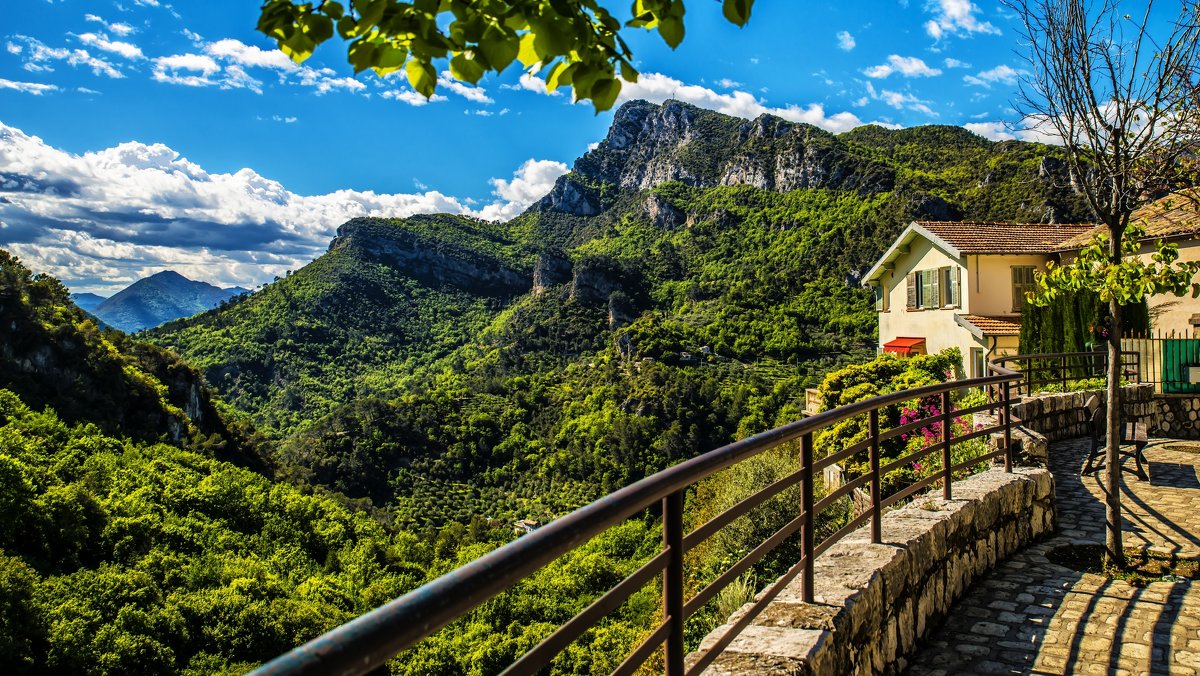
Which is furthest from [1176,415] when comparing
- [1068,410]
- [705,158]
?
[705,158]

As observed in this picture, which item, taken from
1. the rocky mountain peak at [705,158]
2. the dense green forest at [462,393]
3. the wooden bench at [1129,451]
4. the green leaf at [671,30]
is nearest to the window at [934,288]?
the dense green forest at [462,393]

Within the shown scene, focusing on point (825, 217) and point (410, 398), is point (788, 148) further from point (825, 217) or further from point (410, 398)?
point (410, 398)

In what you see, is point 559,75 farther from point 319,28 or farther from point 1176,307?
point 1176,307

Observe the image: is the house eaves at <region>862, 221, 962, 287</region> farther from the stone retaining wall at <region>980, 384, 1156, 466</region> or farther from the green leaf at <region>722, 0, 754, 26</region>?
the green leaf at <region>722, 0, 754, 26</region>

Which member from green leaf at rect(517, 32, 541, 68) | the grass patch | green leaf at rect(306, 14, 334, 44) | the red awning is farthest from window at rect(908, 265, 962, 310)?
green leaf at rect(306, 14, 334, 44)

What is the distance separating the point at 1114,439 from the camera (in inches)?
242

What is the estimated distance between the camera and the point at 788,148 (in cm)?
9369

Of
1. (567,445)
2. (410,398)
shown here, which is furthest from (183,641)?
(410,398)

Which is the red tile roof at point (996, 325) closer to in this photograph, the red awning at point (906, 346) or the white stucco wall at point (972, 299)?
the white stucco wall at point (972, 299)

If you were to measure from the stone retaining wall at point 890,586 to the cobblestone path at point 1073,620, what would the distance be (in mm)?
142

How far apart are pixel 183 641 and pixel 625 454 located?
35492mm

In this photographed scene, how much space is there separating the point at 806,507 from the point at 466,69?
225 cm

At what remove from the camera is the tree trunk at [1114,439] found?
5785 millimetres

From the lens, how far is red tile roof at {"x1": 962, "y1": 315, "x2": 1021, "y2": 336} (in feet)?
65.9
